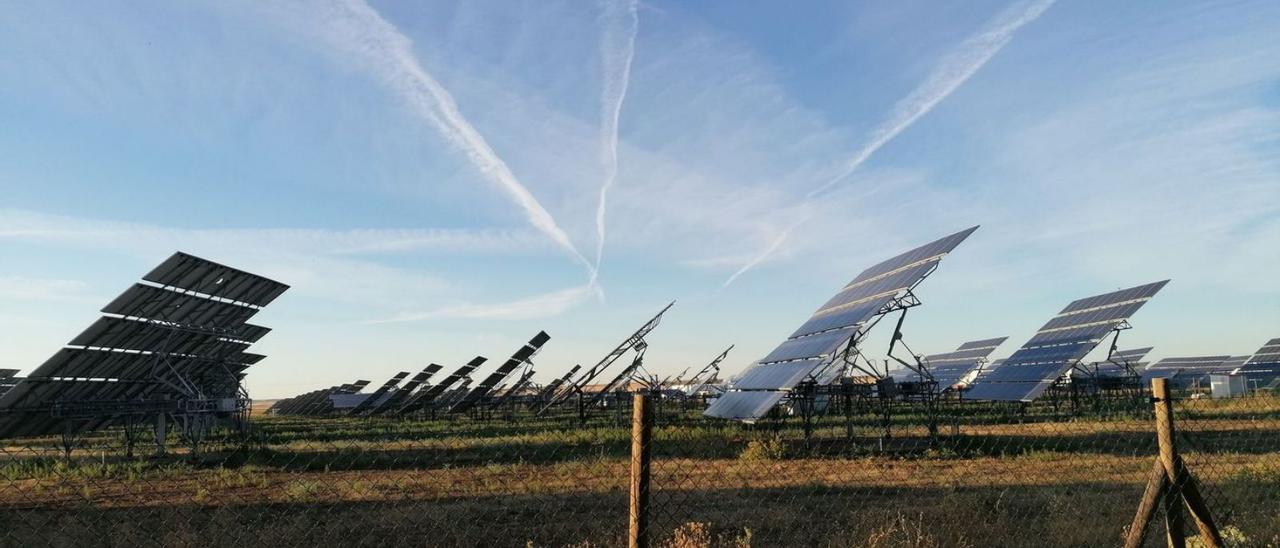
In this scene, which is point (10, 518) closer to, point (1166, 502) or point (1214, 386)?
point (1166, 502)

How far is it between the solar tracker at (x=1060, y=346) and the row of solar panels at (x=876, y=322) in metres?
0.03

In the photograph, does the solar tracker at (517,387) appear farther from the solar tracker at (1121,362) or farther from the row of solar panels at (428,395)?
the solar tracker at (1121,362)

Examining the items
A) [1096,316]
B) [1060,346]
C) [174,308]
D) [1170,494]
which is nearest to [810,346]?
[1170,494]

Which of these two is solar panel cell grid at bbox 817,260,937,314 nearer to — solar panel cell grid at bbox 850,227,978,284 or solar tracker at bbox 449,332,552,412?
solar panel cell grid at bbox 850,227,978,284

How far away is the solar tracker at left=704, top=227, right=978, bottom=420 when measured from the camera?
1722 cm

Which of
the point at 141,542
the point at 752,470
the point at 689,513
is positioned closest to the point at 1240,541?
the point at 689,513

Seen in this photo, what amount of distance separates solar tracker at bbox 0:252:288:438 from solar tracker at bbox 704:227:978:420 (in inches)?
503

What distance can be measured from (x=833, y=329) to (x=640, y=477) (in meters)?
15.1

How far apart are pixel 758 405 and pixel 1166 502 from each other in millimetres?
13276

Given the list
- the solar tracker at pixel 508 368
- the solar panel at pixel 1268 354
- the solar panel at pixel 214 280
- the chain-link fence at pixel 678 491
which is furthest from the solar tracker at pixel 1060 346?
the solar panel at pixel 1268 354

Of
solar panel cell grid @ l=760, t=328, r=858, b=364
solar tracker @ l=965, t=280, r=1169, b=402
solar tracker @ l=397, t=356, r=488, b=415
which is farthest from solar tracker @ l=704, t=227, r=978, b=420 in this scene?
solar tracker @ l=397, t=356, r=488, b=415

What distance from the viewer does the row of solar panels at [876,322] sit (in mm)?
17734

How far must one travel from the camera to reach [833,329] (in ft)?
62.9

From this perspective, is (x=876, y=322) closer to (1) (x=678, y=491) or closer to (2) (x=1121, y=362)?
(1) (x=678, y=491)
